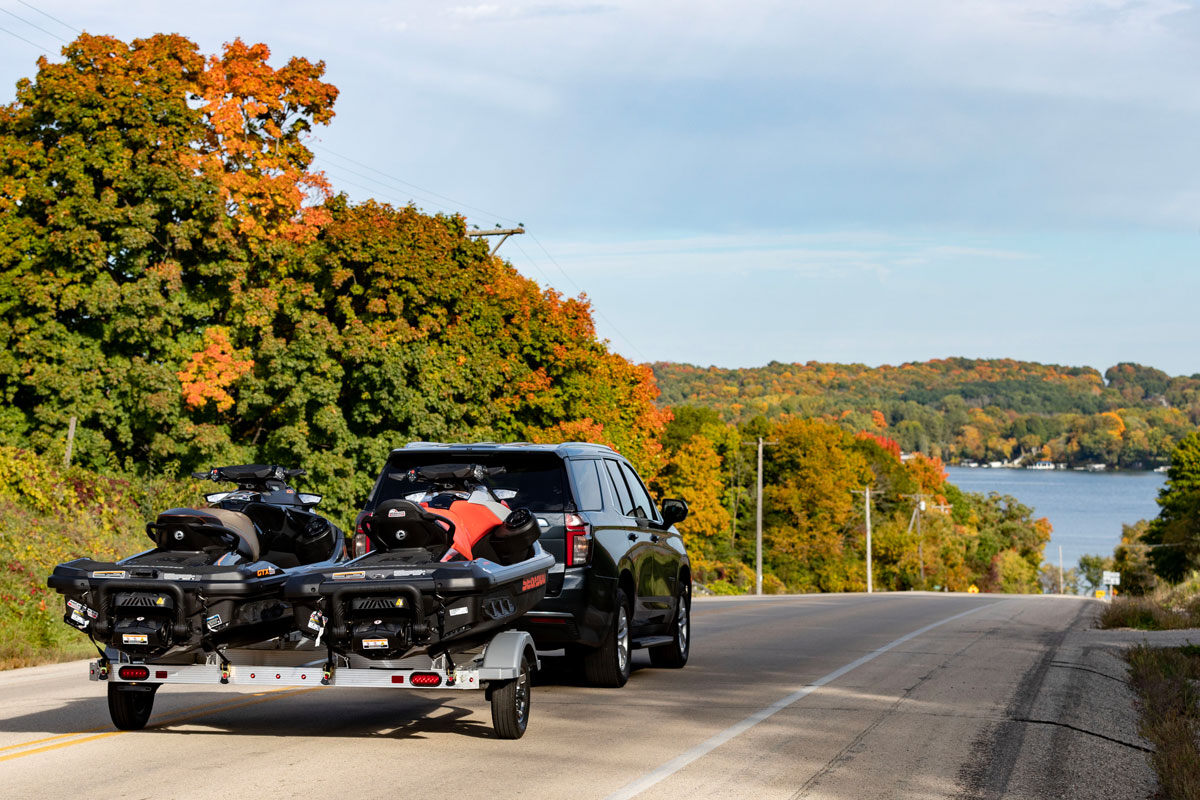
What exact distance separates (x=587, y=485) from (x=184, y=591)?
4.12 meters

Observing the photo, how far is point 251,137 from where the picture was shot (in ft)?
121

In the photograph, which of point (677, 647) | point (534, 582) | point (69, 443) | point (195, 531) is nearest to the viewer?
point (195, 531)

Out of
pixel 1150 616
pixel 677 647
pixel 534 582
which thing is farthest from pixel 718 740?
pixel 1150 616

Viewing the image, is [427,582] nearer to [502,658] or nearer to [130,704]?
[502,658]

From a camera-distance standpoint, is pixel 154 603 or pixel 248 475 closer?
pixel 154 603

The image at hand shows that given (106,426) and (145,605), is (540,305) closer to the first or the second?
(106,426)

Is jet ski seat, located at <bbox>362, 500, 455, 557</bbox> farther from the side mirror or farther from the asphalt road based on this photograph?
the side mirror

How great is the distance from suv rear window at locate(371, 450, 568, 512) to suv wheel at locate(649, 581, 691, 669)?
340 cm

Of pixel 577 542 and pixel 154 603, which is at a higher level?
pixel 577 542

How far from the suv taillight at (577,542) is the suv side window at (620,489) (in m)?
1.39

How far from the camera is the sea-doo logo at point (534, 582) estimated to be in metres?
9.25

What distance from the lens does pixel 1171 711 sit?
10633mm

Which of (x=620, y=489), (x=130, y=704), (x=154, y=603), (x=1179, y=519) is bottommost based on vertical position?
(x=1179, y=519)

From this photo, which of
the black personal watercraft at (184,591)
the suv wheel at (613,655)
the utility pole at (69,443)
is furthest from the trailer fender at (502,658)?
the utility pole at (69,443)
